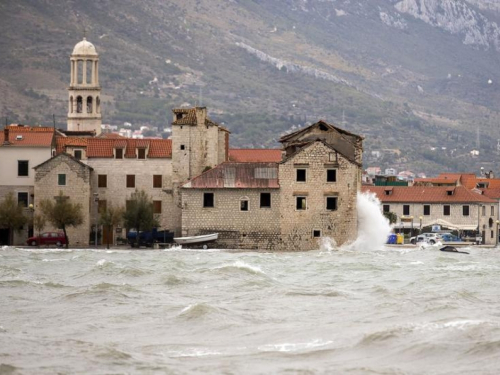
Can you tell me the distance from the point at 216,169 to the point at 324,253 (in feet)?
25.3

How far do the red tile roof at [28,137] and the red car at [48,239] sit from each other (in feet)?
17.0

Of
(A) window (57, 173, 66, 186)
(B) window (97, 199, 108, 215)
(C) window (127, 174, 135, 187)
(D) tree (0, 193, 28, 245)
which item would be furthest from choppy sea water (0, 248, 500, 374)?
(C) window (127, 174, 135, 187)

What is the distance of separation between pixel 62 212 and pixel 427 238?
23.7m

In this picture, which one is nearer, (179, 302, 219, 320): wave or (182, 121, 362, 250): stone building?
(179, 302, 219, 320): wave

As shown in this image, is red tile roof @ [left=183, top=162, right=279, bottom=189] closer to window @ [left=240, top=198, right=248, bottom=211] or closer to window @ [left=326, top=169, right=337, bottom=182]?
window @ [left=240, top=198, right=248, bottom=211]

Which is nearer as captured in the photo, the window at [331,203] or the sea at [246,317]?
the sea at [246,317]

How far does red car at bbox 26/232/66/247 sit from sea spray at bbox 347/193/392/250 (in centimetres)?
1472

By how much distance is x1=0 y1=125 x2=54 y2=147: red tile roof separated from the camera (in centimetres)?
8849

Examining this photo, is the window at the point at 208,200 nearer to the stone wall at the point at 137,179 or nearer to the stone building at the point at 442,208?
the stone wall at the point at 137,179

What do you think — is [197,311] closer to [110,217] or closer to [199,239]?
[199,239]

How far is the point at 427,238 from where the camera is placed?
9769cm

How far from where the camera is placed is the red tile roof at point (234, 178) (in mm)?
83688

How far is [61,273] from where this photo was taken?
6288 centimetres

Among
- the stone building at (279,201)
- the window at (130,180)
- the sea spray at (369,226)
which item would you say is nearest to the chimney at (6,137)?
the window at (130,180)
